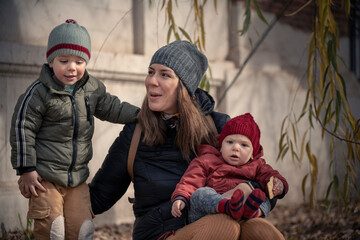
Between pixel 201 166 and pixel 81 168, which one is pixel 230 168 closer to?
pixel 201 166

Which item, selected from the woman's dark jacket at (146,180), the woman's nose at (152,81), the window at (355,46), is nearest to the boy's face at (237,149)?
the woman's dark jacket at (146,180)

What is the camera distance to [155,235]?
2.56 metres

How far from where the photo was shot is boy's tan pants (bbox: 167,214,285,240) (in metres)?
2.13

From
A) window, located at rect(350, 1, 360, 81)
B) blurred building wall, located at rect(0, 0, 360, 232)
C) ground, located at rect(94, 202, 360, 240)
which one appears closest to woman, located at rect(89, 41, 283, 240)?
blurred building wall, located at rect(0, 0, 360, 232)

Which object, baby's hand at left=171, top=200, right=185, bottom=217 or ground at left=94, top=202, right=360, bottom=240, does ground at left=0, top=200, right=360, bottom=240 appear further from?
baby's hand at left=171, top=200, right=185, bottom=217

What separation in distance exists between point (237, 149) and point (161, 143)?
0.47 m


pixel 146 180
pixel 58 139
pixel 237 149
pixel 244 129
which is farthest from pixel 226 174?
pixel 58 139

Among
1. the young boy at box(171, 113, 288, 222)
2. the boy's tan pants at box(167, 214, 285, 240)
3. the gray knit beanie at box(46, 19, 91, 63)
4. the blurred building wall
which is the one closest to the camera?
the boy's tan pants at box(167, 214, 285, 240)

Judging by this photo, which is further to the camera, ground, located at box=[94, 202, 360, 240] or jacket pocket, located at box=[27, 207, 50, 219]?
ground, located at box=[94, 202, 360, 240]

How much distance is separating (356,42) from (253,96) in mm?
2125

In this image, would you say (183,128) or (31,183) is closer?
(31,183)

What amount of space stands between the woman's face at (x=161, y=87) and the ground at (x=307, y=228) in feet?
5.48

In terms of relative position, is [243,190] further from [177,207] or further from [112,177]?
[112,177]

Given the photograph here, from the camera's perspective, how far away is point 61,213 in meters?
2.44
